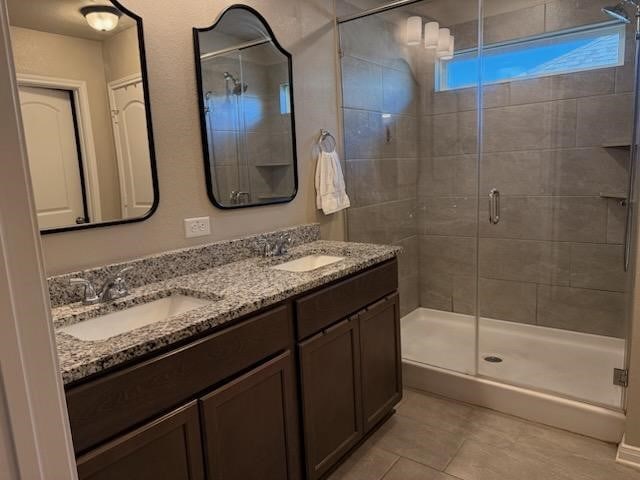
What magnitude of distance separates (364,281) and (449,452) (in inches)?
36.1

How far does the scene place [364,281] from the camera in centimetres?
209

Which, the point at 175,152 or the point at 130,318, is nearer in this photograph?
the point at 130,318

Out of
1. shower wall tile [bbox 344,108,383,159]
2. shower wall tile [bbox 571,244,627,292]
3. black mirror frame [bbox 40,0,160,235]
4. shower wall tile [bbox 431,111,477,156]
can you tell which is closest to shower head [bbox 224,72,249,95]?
black mirror frame [bbox 40,0,160,235]

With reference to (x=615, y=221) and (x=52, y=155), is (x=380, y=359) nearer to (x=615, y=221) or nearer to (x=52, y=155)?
(x=52, y=155)

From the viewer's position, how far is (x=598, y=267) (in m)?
3.04

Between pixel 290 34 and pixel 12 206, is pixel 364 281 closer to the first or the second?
pixel 290 34

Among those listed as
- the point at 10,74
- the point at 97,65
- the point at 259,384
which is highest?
the point at 97,65

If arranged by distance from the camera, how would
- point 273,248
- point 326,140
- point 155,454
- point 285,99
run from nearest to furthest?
point 155,454 < point 273,248 < point 285,99 < point 326,140

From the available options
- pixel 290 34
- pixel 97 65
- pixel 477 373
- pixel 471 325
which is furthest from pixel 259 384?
pixel 471 325

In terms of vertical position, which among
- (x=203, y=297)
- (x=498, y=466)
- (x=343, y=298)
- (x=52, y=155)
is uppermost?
(x=52, y=155)

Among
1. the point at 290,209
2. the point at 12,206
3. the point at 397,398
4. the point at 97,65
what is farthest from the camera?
the point at 290,209

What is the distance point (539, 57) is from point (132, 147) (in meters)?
2.70

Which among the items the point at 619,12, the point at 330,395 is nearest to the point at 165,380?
the point at 330,395

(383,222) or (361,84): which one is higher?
(361,84)
